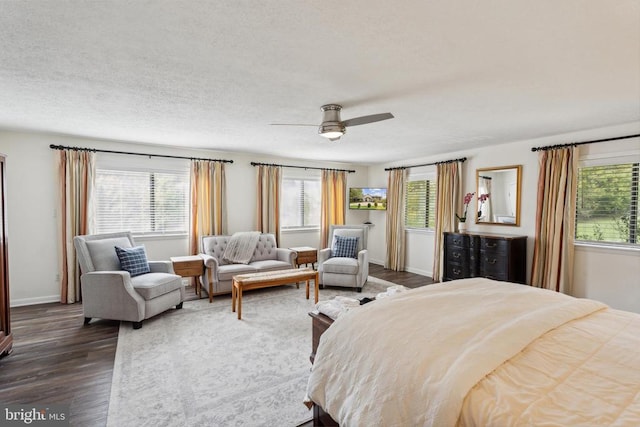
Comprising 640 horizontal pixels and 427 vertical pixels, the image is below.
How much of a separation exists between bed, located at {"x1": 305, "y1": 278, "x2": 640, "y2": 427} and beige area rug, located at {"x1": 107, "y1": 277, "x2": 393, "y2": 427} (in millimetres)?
779

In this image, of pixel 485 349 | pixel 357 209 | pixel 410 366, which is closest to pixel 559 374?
pixel 485 349

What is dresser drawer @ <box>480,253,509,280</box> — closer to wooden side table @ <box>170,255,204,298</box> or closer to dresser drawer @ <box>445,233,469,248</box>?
dresser drawer @ <box>445,233,469,248</box>

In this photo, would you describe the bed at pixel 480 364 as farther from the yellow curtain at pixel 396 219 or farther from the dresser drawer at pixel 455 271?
the yellow curtain at pixel 396 219

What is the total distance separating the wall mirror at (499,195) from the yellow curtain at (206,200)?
4.65m

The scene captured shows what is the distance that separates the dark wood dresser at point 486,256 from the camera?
→ 4457mm

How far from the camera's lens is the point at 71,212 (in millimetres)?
4488

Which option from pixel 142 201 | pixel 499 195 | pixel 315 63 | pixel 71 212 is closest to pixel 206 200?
pixel 142 201

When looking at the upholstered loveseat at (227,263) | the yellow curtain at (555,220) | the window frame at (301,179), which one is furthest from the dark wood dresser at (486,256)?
the window frame at (301,179)

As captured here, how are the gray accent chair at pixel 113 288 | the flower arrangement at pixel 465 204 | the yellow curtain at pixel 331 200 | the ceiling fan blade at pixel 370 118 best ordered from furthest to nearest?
the yellow curtain at pixel 331 200
the flower arrangement at pixel 465 204
the gray accent chair at pixel 113 288
the ceiling fan blade at pixel 370 118

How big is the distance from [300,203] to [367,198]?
1.70 meters

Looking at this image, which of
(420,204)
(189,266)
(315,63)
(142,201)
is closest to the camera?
(315,63)

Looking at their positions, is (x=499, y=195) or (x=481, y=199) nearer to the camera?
(x=499, y=195)

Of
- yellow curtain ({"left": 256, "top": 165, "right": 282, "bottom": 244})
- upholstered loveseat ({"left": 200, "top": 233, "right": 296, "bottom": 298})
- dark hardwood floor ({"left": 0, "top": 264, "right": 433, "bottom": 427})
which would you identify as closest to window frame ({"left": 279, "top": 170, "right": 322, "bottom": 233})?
yellow curtain ({"left": 256, "top": 165, "right": 282, "bottom": 244})

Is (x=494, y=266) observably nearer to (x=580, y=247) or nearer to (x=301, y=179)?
(x=580, y=247)
